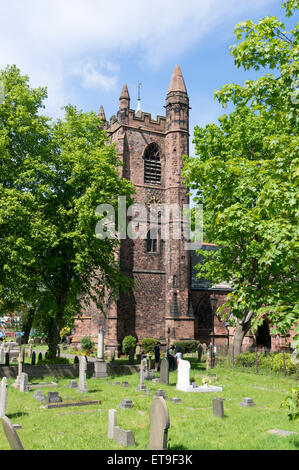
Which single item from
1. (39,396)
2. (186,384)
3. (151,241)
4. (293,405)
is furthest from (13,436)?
(151,241)

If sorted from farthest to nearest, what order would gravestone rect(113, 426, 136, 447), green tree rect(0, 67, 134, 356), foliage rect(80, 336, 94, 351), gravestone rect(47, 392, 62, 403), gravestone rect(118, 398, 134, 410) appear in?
foliage rect(80, 336, 94, 351)
green tree rect(0, 67, 134, 356)
gravestone rect(47, 392, 62, 403)
gravestone rect(118, 398, 134, 410)
gravestone rect(113, 426, 136, 447)

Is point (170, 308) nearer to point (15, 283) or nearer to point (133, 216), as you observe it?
point (133, 216)

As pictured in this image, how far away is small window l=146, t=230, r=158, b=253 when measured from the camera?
1273 inches

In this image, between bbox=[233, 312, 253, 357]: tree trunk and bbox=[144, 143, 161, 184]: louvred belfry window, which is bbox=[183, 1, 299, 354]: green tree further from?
bbox=[144, 143, 161, 184]: louvred belfry window

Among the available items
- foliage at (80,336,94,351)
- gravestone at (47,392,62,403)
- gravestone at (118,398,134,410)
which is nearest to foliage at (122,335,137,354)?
foliage at (80,336,94,351)

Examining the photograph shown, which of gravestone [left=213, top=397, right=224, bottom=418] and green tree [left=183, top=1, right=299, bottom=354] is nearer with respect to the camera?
green tree [left=183, top=1, right=299, bottom=354]

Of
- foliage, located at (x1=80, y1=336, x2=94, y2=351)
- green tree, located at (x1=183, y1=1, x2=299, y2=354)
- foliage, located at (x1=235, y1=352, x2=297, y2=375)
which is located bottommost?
foliage, located at (x1=80, y1=336, x2=94, y2=351)

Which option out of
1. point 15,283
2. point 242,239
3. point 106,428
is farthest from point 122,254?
point 106,428

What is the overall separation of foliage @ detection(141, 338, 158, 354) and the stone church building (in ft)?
3.84

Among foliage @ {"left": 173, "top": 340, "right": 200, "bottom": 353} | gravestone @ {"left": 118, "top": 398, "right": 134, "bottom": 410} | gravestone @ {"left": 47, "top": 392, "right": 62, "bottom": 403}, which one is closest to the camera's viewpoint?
gravestone @ {"left": 118, "top": 398, "right": 134, "bottom": 410}

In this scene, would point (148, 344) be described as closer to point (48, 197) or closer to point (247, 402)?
point (48, 197)

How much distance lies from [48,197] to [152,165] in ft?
53.7

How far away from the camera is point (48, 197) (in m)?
19.2

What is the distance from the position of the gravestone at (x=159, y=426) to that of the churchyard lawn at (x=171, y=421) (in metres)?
0.61
